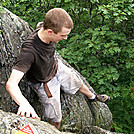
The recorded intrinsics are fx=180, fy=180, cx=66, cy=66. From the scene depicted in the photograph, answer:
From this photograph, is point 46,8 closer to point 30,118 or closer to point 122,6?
point 122,6

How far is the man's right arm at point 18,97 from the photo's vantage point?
2096 mm

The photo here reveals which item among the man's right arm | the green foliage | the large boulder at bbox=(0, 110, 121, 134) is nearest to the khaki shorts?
the man's right arm

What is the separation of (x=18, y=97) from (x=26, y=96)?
1120 millimetres

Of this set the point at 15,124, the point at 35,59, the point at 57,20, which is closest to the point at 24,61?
the point at 35,59

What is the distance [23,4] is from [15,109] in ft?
11.1

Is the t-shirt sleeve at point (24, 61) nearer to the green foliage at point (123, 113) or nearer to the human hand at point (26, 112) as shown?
the human hand at point (26, 112)

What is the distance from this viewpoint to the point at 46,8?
18.1 feet

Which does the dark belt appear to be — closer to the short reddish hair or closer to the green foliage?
the short reddish hair

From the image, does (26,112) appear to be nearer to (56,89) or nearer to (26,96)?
(26,96)

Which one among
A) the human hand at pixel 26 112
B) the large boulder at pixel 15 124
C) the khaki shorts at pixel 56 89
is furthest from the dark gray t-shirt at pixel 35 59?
the large boulder at pixel 15 124

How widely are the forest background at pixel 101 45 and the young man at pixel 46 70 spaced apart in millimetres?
1342

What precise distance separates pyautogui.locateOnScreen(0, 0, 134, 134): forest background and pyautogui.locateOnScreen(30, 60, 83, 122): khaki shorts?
1254mm

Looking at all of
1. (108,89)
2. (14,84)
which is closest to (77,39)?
(108,89)

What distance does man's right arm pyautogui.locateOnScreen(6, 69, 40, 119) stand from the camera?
2.10 meters
